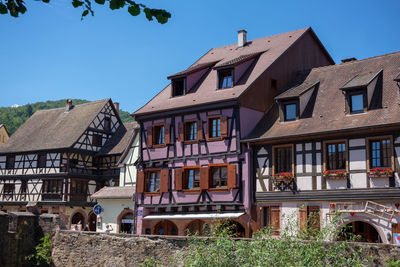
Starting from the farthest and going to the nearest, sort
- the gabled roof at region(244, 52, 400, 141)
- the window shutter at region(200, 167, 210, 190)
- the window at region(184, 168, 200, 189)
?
1. the window at region(184, 168, 200, 189)
2. the window shutter at region(200, 167, 210, 190)
3. the gabled roof at region(244, 52, 400, 141)

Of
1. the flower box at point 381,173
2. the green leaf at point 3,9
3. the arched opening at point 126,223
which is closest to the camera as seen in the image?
the green leaf at point 3,9

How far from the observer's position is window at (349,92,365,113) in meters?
20.7

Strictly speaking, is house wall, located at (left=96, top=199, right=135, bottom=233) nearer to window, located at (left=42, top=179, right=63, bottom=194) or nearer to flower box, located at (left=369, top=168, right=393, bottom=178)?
window, located at (left=42, top=179, right=63, bottom=194)

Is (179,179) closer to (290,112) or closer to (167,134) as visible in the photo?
(167,134)

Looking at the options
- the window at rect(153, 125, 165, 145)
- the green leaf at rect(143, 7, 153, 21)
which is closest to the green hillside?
the window at rect(153, 125, 165, 145)

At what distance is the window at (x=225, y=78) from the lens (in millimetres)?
24906

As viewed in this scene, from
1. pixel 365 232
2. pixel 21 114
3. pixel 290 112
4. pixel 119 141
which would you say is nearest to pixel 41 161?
pixel 119 141

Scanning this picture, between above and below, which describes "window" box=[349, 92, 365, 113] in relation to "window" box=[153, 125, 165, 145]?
above

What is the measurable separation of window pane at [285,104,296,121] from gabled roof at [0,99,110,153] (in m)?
20.2

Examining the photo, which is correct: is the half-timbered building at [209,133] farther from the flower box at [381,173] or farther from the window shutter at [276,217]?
the flower box at [381,173]

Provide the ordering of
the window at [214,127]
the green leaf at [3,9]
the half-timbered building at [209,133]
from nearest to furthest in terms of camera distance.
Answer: the green leaf at [3,9] → the half-timbered building at [209,133] → the window at [214,127]

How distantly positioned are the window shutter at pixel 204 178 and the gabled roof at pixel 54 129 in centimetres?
1745

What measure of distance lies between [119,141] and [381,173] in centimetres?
2537

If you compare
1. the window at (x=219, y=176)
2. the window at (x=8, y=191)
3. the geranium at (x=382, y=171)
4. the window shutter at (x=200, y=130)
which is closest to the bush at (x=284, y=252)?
the geranium at (x=382, y=171)
